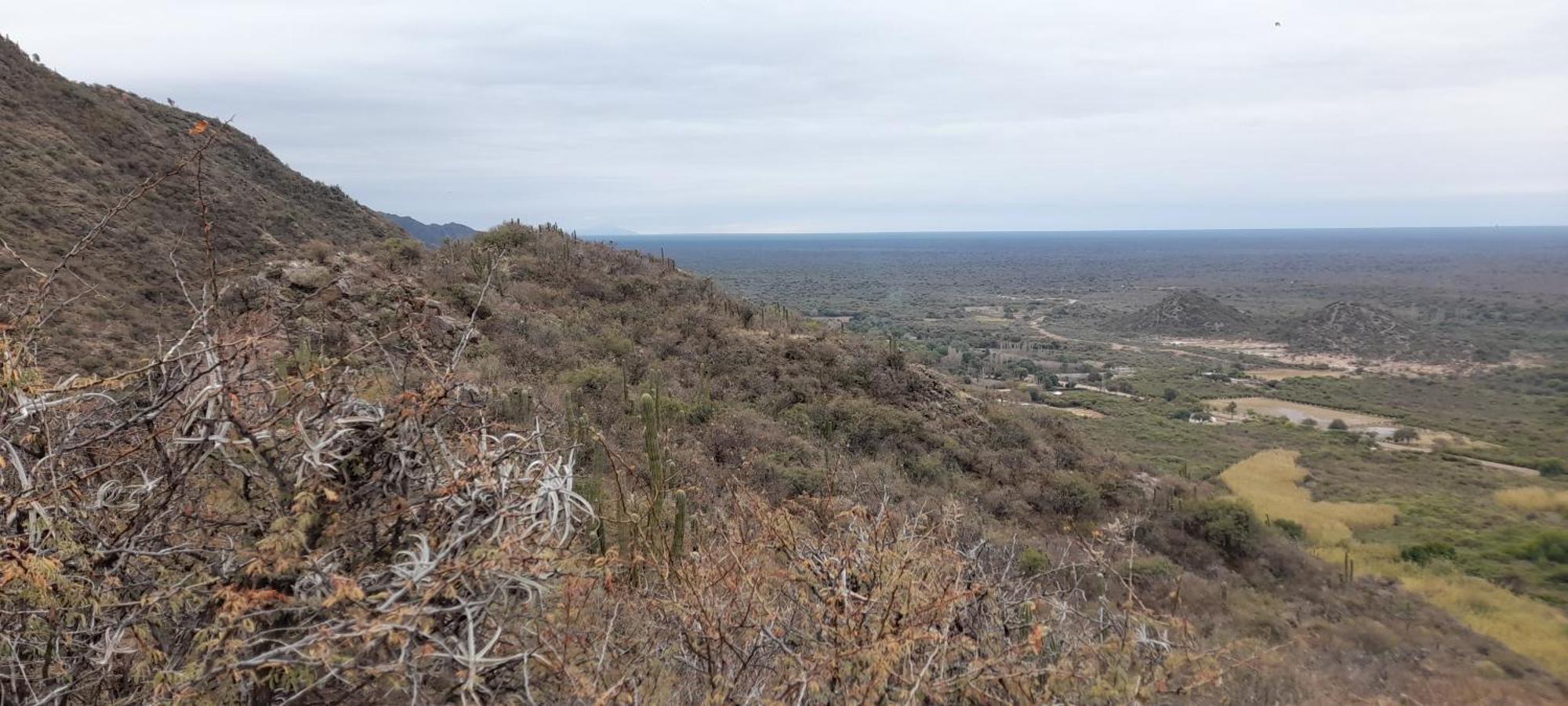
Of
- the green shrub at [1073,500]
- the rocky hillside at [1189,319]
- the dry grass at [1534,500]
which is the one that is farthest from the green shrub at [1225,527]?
the rocky hillside at [1189,319]

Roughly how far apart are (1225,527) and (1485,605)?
523cm

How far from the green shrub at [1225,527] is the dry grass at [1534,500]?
14.5m

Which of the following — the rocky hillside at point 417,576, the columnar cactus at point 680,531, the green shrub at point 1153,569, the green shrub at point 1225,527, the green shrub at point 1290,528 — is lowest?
the green shrub at point 1290,528

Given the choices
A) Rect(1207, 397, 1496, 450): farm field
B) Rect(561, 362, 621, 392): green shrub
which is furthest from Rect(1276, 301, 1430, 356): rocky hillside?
Rect(561, 362, 621, 392): green shrub

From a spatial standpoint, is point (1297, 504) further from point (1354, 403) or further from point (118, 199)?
point (118, 199)

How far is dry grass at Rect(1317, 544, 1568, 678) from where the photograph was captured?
12.2m

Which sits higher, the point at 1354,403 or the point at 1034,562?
the point at 1034,562

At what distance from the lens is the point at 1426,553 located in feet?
56.2

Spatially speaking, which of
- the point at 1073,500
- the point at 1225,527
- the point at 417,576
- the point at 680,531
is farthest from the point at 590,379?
the point at 1225,527

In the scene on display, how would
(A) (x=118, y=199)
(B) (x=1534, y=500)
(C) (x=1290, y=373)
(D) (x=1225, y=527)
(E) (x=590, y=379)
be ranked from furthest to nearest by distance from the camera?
(C) (x=1290, y=373), (B) (x=1534, y=500), (D) (x=1225, y=527), (E) (x=590, y=379), (A) (x=118, y=199)

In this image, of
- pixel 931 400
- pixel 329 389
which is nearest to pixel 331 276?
pixel 931 400

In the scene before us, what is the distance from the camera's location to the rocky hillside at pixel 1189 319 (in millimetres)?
71500

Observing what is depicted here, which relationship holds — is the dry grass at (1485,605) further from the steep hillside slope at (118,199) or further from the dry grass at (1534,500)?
A: the steep hillside slope at (118,199)

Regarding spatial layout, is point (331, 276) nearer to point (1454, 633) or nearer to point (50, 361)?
point (50, 361)
